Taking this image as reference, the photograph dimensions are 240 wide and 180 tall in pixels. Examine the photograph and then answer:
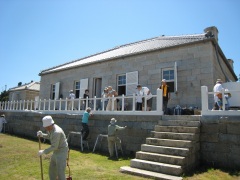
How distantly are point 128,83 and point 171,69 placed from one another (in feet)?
8.69

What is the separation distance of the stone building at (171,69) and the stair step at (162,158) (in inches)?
177

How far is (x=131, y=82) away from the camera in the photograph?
12.2 m

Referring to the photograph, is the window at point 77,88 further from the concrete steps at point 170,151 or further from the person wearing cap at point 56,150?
the person wearing cap at point 56,150

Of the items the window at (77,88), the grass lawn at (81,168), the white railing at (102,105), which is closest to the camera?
the grass lawn at (81,168)

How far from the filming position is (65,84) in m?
16.3

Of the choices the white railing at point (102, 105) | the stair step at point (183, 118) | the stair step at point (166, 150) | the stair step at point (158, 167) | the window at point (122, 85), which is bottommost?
the stair step at point (158, 167)

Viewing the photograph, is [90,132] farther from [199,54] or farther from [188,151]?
[199,54]

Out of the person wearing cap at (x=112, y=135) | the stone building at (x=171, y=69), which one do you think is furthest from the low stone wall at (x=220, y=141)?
the stone building at (x=171, y=69)

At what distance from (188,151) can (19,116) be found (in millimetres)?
12725

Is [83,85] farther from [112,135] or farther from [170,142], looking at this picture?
[170,142]

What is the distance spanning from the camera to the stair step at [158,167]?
543cm

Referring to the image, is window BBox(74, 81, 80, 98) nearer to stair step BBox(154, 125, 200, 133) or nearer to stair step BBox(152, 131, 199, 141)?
stair step BBox(154, 125, 200, 133)

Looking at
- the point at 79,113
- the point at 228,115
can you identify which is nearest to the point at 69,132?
the point at 79,113

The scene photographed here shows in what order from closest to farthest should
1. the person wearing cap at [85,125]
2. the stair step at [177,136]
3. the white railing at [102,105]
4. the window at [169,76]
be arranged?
1. the stair step at [177,136]
2. the white railing at [102,105]
3. the person wearing cap at [85,125]
4. the window at [169,76]
